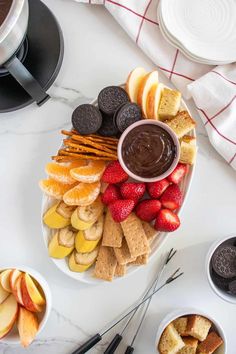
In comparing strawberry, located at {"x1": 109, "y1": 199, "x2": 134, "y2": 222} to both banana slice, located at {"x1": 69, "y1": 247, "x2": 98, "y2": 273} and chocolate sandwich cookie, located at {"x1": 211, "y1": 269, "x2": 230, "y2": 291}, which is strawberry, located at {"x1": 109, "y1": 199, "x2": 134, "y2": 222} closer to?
banana slice, located at {"x1": 69, "y1": 247, "x2": 98, "y2": 273}

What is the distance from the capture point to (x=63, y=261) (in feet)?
5.05

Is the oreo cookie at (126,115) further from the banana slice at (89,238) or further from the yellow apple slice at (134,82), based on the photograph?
the banana slice at (89,238)

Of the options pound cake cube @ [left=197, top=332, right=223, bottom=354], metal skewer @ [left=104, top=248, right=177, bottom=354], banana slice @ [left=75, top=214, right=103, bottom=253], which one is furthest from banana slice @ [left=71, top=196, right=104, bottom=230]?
pound cake cube @ [left=197, top=332, right=223, bottom=354]

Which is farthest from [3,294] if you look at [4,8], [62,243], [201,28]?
[201,28]

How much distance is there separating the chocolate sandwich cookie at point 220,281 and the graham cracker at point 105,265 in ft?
0.92

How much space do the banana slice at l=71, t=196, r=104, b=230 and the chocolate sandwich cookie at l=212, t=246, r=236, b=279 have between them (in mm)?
356

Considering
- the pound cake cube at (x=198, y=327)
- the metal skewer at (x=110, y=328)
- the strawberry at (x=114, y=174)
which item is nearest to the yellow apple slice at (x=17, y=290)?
the metal skewer at (x=110, y=328)

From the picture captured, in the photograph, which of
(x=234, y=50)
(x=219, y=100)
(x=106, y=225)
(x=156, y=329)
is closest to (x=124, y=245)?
(x=106, y=225)

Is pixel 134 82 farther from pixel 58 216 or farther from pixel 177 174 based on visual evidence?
pixel 58 216

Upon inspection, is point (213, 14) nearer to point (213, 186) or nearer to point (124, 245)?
point (213, 186)

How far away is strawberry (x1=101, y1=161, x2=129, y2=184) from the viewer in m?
1.46

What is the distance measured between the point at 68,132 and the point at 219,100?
0.44 metres

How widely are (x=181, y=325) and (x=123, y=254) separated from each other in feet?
0.84

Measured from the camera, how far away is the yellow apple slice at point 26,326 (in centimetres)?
144
